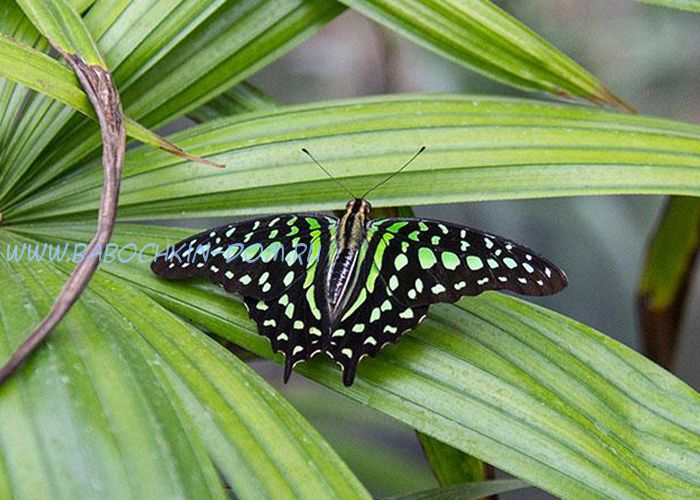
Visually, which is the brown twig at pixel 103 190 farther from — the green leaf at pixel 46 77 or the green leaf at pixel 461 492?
the green leaf at pixel 461 492

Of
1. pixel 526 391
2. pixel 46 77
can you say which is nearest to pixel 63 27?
pixel 46 77

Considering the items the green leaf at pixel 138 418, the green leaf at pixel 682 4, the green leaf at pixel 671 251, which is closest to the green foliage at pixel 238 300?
the green leaf at pixel 138 418

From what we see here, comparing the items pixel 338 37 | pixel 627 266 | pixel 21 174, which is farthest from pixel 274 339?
pixel 338 37

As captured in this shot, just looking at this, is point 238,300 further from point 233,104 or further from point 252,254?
point 233,104

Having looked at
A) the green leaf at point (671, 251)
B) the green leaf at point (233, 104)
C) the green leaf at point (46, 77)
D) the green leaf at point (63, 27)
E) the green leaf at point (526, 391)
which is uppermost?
the green leaf at point (63, 27)

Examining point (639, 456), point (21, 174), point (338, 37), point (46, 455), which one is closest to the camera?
point (46, 455)

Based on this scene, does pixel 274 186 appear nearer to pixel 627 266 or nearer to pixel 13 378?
pixel 13 378
